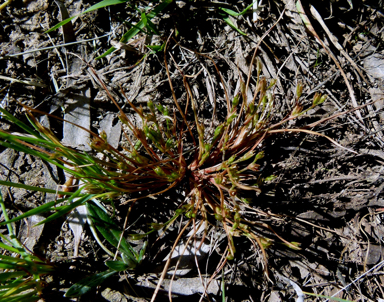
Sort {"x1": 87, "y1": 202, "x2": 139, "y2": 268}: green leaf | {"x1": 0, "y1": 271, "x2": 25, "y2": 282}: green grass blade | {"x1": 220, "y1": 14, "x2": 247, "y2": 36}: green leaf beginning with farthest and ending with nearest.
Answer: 1. {"x1": 220, "y1": 14, "x2": 247, "y2": 36}: green leaf
2. {"x1": 87, "y1": 202, "x2": 139, "y2": 268}: green leaf
3. {"x1": 0, "y1": 271, "x2": 25, "y2": 282}: green grass blade

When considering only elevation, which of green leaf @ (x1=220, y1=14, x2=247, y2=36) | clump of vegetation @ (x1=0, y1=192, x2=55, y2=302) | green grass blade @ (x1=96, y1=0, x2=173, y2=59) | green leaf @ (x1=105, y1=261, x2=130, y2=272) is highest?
green grass blade @ (x1=96, y1=0, x2=173, y2=59)

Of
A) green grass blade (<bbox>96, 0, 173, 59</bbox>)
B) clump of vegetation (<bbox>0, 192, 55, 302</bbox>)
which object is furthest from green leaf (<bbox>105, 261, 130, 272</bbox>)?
green grass blade (<bbox>96, 0, 173, 59</bbox>)

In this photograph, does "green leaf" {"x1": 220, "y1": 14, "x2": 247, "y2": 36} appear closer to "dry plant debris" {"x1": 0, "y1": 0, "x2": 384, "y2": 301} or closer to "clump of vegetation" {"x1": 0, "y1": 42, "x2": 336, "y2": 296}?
"dry plant debris" {"x1": 0, "y1": 0, "x2": 384, "y2": 301}

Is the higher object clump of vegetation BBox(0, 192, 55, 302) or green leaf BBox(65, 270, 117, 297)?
clump of vegetation BBox(0, 192, 55, 302)

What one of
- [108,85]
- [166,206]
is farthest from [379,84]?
[108,85]

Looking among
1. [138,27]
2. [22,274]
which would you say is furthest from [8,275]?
[138,27]

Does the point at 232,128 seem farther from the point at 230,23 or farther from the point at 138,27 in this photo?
the point at 138,27
